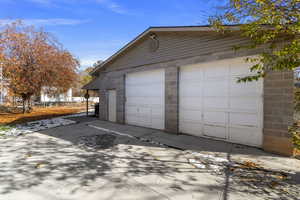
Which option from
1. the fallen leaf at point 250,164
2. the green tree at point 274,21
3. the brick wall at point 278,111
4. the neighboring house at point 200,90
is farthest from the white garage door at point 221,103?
the green tree at point 274,21

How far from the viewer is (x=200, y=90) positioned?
6.55m

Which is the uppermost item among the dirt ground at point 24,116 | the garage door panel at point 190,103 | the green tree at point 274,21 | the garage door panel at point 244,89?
the green tree at point 274,21

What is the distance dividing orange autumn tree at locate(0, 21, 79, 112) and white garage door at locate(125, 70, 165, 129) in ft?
30.3

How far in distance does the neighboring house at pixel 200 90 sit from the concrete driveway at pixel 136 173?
28.3 inches

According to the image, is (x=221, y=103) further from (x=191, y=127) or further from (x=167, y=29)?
(x=167, y=29)

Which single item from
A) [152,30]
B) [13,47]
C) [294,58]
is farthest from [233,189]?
[13,47]

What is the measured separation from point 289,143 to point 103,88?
970cm

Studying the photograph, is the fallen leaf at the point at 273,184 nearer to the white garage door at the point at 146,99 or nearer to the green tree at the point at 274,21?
the green tree at the point at 274,21

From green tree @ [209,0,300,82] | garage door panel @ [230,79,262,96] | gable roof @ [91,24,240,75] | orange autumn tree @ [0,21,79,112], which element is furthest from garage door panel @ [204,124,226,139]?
orange autumn tree @ [0,21,79,112]

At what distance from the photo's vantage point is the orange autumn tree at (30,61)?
12.9 m

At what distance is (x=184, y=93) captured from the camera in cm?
703

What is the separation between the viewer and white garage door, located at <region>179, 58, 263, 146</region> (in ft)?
17.4

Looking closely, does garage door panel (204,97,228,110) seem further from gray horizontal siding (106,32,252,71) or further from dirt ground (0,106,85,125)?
dirt ground (0,106,85,125)

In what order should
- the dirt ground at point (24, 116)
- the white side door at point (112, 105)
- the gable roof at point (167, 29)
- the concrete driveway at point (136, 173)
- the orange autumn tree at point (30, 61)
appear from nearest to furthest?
the concrete driveway at point (136, 173) → the gable roof at point (167, 29) → the white side door at point (112, 105) → the dirt ground at point (24, 116) → the orange autumn tree at point (30, 61)
